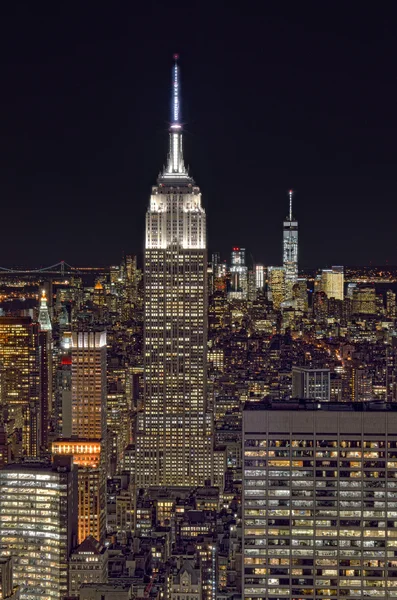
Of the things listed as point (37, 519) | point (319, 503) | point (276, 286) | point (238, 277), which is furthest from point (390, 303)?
point (319, 503)

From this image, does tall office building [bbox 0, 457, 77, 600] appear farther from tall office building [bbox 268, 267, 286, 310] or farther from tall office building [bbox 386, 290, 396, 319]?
tall office building [bbox 268, 267, 286, 310]

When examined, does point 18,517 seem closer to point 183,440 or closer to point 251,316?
point 183,440

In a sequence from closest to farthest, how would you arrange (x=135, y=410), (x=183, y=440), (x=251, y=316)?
(x=183, y=440)
(x=135, y=410)
(x=251, y=316)

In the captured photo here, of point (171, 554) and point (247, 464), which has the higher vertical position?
point (247, 464)

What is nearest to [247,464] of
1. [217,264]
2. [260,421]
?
[260,421]

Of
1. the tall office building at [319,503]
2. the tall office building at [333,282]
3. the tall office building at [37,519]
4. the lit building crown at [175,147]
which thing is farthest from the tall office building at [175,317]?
the tall office building at [319,503]

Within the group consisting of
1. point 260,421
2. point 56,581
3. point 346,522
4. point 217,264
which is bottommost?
point 56,581

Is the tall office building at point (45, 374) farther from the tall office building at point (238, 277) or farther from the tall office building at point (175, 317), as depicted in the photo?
the tall office building at point (238, 277)

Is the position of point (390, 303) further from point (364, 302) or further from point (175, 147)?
point (175, 147)

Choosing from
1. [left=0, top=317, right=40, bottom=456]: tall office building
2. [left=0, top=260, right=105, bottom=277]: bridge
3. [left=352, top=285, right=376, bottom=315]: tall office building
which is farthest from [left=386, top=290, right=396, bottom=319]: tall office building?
[left=0, top=317, right=40, bottom=456]: tall office building
